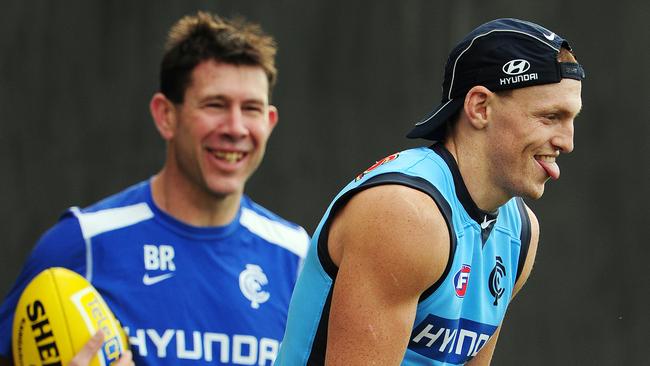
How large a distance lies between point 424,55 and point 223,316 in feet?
7.17

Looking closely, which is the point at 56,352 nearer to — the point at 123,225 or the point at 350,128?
the point at 123,225

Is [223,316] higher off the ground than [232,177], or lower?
lower

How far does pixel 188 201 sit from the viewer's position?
432 centimetres

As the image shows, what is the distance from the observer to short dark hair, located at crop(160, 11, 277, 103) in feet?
14.6

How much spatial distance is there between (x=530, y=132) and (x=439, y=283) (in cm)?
48

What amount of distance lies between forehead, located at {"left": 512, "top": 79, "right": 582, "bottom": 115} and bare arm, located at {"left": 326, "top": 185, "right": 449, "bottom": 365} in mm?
438

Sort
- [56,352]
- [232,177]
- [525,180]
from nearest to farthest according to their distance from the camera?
[525,180], [56,352], [232,177]

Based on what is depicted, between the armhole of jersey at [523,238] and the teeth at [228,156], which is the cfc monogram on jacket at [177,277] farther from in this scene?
the armhole of jersey at [523,238]

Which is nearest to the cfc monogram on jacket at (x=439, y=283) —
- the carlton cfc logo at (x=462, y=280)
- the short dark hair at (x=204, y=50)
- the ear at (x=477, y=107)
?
the carlton cfc logo at (x=462, y=280)

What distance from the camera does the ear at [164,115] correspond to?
4.47 meters

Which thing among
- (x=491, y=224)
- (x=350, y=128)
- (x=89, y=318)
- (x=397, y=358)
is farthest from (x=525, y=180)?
(x=350, y=128)

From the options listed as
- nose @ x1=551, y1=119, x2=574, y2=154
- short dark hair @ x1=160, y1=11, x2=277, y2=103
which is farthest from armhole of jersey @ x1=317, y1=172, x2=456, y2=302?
short dark hair @ x1=160, y1=11, x2=277, y2=103

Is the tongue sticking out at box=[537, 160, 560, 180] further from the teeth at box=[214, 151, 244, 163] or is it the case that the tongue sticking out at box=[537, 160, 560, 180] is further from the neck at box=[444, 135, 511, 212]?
the teeth at box=[214, 151, 244, 163]

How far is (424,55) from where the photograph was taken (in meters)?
5.78
